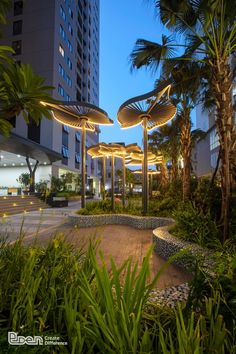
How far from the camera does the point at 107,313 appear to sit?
1.51 metres

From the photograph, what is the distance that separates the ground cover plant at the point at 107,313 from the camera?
145 centimetres

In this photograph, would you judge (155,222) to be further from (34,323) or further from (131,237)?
(34,323)

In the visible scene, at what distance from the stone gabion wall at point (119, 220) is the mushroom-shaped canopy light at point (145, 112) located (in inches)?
32.5

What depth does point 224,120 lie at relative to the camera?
470 cm

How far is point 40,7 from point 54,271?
1563 inches

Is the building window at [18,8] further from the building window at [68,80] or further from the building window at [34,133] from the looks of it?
the building window at [34,133]

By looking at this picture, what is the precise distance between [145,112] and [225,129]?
5.53 m

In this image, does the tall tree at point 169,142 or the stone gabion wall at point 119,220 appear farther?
the tall tree at point 169,142

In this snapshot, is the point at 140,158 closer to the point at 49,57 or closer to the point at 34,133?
the point at 34,133

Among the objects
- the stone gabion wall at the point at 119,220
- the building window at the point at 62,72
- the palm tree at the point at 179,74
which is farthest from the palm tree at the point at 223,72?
the building window at the point at 62,72

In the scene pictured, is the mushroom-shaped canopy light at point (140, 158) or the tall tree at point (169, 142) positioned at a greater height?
the tall tree at point (169, 142)

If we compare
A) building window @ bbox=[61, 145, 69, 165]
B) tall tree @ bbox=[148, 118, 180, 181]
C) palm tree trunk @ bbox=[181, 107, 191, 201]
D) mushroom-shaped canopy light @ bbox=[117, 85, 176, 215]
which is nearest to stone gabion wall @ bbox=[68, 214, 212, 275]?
mushroom-shaped canopy light @ bbox=[117, 85, 176, 215]

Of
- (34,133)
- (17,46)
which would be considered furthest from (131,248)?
(17,46)

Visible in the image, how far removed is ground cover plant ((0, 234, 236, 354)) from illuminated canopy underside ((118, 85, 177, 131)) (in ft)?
22.7
